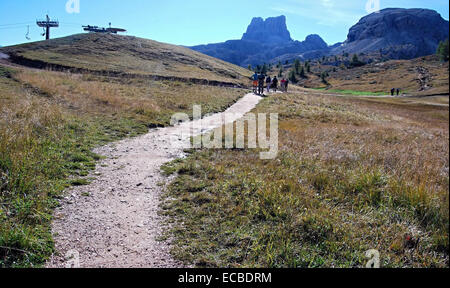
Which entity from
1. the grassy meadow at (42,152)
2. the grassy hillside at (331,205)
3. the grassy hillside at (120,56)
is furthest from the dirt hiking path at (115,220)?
the grassy hillside at (120,56)

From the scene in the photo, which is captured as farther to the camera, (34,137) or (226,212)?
(34,137)

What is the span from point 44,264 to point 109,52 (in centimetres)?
7337

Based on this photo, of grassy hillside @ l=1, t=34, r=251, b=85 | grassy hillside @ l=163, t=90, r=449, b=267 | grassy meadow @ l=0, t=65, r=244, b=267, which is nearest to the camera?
grassy hillside @ l=163, t=90, r=449, b=267

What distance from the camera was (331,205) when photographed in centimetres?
654

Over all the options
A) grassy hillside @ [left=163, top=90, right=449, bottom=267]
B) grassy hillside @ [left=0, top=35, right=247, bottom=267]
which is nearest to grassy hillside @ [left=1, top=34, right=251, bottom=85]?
grassy hillside @ [left=0, top=35, right=247, bottom=267]

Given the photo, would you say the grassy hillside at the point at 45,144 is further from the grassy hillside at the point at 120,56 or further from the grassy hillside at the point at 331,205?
the grassy hillside at the point at 120,56

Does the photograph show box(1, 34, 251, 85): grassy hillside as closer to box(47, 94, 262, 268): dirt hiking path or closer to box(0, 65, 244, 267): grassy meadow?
box(0, 65, 244, 267): grassy meadow

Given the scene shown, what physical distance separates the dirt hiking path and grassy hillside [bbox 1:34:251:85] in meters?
42.9

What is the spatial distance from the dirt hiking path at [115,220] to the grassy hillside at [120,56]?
4290 cm

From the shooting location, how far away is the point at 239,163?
32.8ft

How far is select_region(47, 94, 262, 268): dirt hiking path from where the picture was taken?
479 cm

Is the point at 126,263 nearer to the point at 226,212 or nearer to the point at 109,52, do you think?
the point at 226,212
